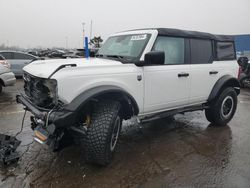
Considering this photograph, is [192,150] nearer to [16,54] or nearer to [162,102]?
[162,102]

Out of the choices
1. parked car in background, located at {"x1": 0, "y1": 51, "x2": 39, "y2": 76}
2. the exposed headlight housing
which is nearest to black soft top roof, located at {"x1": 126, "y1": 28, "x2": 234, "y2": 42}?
the exposed headlight housing

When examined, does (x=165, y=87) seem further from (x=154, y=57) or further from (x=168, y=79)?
(x=154, y=57)

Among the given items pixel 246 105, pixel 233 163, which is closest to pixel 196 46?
pixel 233 163

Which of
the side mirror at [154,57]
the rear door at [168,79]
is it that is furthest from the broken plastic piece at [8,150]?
the side mirror at [154,57]

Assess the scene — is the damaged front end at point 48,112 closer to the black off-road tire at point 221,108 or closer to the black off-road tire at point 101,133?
the black off-road tire at point 101,133

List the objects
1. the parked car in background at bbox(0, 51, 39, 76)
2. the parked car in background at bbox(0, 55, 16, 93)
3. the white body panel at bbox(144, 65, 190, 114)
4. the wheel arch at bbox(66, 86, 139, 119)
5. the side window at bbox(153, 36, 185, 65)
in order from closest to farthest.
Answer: the wheel arch at bbox(66, 86, 139, 119), the white body panel at bbox(144, 65, 190, 114), the side window at bbox(153, 36, 185, 65), the parked car in background at bbox(0, 55, 16, 93), the parked car in background at bbox(0, 51, 39, 76)

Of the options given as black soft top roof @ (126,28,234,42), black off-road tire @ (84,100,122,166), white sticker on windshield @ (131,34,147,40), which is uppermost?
black soft top roof @ (126,28,234,42)

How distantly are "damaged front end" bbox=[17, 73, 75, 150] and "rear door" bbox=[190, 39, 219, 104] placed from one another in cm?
252

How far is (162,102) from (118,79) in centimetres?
103

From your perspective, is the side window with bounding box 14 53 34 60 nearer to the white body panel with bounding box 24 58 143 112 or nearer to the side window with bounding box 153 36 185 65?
the white body panel with bounding box 24 58 143 112

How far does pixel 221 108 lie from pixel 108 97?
2852mm

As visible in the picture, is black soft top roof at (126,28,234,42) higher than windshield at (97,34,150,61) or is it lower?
higher

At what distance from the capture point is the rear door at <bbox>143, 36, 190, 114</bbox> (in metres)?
3.73

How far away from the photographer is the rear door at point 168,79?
3.73m
